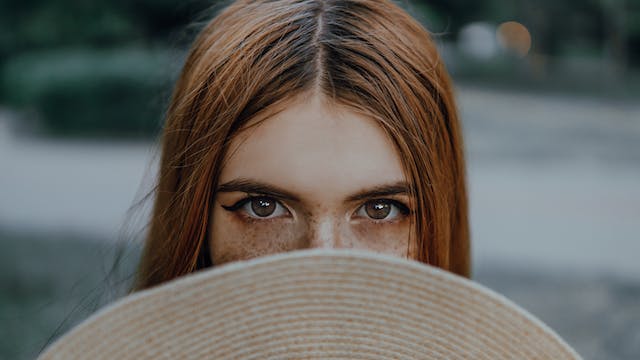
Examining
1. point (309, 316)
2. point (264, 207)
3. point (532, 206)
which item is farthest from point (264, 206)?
point (532, 206)

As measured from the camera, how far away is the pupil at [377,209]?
1170mm

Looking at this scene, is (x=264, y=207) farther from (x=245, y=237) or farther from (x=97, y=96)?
(x=97, y=96)

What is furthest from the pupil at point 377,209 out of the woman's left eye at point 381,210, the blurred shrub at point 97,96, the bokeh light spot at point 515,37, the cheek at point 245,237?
the bokeh light spot at point 515,37

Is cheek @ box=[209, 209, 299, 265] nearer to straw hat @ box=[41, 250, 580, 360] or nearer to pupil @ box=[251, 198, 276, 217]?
pupil @ box=[251, 198, 276, 217]

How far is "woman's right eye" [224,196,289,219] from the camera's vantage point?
3.83 ft

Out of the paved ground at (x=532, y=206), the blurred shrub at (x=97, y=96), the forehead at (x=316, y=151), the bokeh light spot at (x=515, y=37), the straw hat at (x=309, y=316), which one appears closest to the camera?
the straw hat at (x=309, y=316)

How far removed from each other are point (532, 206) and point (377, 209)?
659 centimetres

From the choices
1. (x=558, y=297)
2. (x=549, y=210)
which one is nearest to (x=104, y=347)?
(x=558, y=297)

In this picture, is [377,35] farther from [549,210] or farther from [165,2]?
[165,2]

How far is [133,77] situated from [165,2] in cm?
445

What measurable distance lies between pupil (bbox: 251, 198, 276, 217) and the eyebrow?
2cm

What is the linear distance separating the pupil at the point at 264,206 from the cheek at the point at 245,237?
0.01m

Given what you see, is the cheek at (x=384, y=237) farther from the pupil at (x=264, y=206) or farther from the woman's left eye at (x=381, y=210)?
the pupil at (x=264, y=206)

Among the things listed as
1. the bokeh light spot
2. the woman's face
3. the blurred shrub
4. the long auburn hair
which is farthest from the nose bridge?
the bokeh light spot
